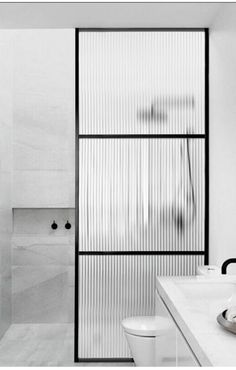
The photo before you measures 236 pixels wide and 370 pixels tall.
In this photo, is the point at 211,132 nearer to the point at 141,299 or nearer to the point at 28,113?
the point at 141,299

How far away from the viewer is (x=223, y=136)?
264cm

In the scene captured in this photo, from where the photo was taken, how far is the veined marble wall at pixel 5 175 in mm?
3500

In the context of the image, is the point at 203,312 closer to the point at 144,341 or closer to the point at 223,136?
the point at 144,341

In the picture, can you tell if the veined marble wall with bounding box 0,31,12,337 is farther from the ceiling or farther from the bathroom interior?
the ceiling

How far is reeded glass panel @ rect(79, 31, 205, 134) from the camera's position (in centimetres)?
299

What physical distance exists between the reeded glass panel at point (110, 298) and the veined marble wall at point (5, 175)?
0.81m

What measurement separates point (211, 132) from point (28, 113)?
5.04 feet

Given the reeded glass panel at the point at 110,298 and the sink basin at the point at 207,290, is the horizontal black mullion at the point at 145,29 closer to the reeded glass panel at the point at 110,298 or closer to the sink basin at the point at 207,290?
the reeded glass panel at the point at 110,298

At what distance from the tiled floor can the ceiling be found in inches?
79.7

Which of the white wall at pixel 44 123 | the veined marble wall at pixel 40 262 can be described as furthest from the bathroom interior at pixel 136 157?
the white wall at pixel 44 123


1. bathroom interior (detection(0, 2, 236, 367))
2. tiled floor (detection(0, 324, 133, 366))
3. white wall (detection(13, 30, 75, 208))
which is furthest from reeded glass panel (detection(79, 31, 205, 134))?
tiled floor (detection(0, 324, 133, 366))

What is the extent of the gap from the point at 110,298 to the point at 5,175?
1251mm

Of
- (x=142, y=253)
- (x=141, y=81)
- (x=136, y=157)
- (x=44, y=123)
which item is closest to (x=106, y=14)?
(x=141, y=81)

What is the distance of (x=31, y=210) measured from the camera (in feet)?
12.6
